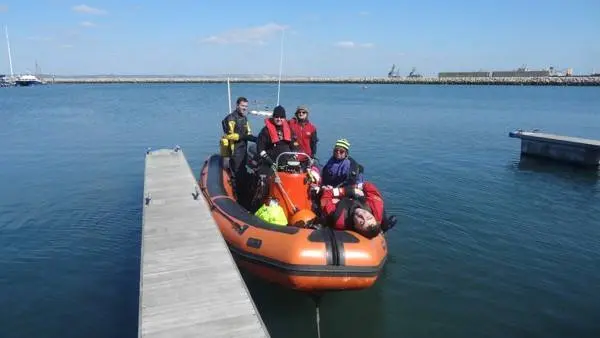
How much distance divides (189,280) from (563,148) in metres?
14.8

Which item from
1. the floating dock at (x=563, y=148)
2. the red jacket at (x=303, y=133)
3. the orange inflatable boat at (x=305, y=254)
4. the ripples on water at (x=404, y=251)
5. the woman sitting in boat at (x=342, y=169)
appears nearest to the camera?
the orange inflatable boat at (x=305, y=254)

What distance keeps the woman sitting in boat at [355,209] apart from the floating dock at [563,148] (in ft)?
36.8

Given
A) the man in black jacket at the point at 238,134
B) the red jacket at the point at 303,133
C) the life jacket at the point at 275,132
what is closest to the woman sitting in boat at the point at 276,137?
the life jacket at the point at 275,132

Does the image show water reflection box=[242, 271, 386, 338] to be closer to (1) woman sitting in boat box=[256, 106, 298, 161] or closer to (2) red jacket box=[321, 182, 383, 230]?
(2) red jacket box=[321, 182, 383, 230]

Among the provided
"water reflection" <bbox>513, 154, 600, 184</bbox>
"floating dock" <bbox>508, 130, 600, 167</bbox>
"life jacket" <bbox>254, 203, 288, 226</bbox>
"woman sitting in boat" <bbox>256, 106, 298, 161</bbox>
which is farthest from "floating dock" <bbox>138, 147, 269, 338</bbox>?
"floating dock" <bbox>508, 130, 600, 167</bbox>

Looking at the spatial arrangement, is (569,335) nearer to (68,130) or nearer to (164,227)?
(164,227)

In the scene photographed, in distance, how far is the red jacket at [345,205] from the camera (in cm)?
586

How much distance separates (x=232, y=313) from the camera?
4.29 m

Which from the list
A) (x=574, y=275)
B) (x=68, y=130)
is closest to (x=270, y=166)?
(x=574, y=275)

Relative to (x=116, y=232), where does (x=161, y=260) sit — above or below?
above

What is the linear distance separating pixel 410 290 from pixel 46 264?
235 inches

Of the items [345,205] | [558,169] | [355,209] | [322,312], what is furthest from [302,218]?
[558,169]

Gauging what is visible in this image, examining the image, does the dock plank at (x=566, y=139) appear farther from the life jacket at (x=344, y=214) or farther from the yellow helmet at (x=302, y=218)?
the yellow helmet at (x=302, y=218)

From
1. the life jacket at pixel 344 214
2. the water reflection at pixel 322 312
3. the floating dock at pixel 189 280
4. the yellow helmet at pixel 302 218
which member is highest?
the life jacket at pixel 344 214
